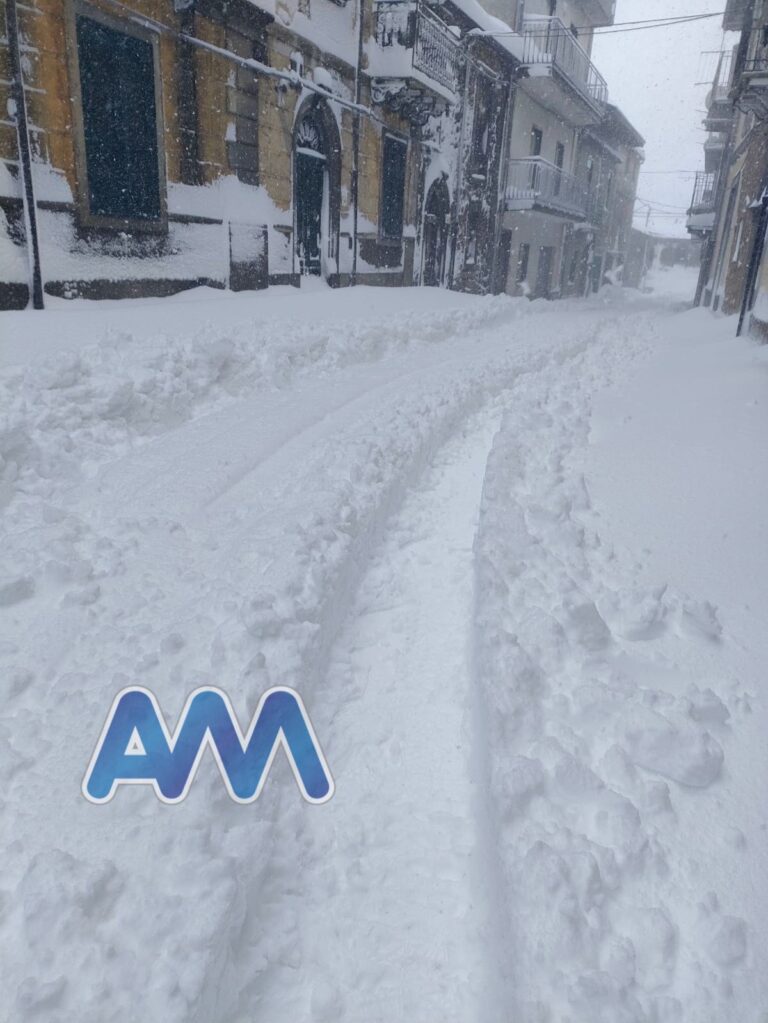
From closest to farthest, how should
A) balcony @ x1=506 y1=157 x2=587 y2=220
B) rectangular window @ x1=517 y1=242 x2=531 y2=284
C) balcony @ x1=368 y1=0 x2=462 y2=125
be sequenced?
balcony @ x1=368 y1=0 x2=462 y2=125, balcony @ x1=506 y1=157 x2=587 y2=220, rectangular window @ x1=517 y1=242 x2=531 y2=284

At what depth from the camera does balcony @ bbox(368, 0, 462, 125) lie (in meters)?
13.5

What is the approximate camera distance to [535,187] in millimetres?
20750

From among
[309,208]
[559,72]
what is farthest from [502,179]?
[309,208]

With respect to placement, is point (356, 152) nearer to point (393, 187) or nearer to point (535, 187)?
point (393, 187)

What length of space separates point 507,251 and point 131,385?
1997cm

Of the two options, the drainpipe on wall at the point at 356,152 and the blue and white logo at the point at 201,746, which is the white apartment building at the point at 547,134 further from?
the blue and white logo at the point at 201,746

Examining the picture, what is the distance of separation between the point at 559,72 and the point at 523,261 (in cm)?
594

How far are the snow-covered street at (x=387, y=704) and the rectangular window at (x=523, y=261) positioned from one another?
20.5 m

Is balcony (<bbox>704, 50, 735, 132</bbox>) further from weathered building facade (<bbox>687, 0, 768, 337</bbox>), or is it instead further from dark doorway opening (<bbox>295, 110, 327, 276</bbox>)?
dark doorway opening (<bbox>295, 110, 327, 276</bbox>)

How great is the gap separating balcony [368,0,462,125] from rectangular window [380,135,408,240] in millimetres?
800

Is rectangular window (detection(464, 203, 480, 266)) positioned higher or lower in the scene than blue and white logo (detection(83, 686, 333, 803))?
higher

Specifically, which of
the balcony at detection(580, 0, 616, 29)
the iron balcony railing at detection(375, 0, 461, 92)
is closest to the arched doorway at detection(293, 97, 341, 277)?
the iron balcony railing at detection(375, 0, 461, 92)

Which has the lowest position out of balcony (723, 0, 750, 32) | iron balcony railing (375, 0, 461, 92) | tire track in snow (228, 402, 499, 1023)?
tire track in snow (228, 402, 499, 1023)

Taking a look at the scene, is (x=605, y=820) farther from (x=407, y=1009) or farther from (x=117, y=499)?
(x=117, y=499)
